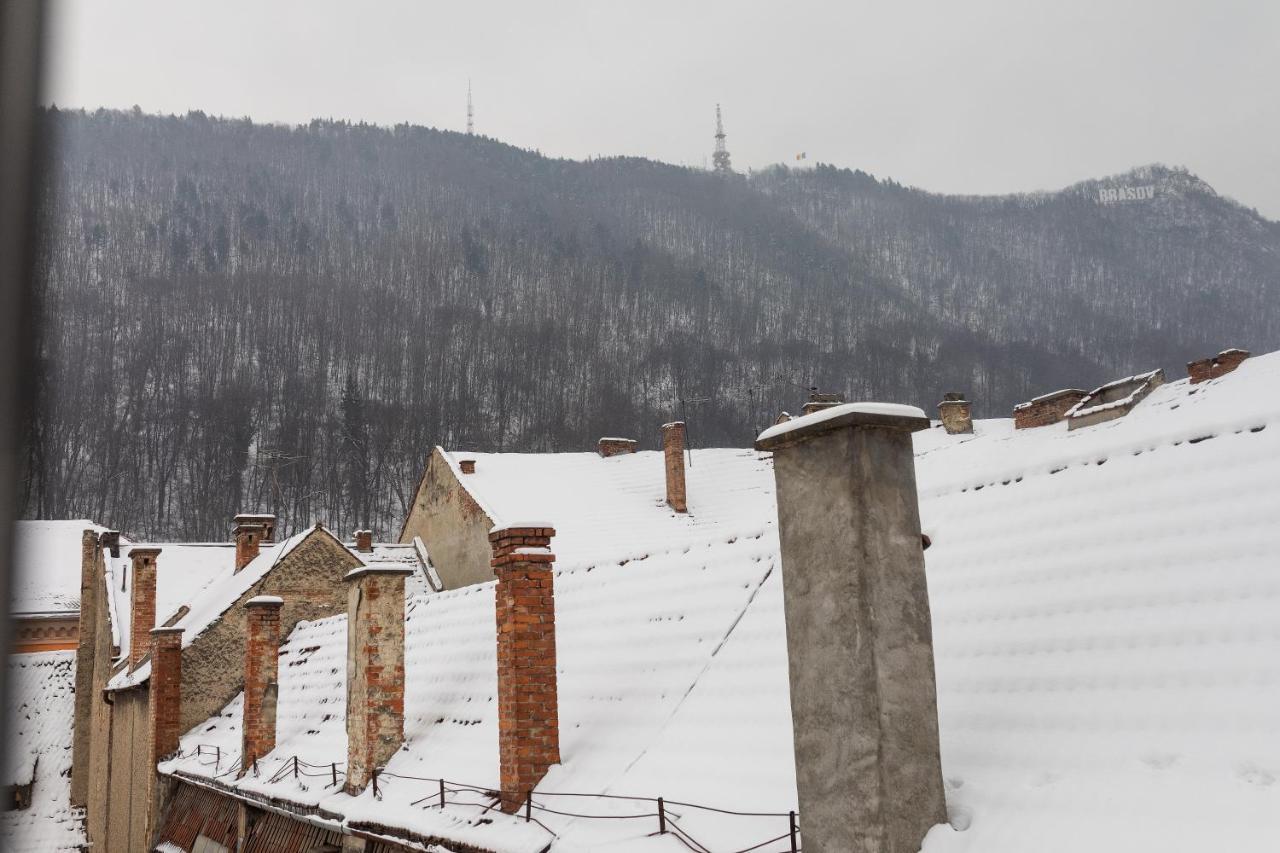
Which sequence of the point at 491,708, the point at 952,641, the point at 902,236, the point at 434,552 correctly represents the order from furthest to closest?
the point at 902,236 < the point at 434,552 < the point at 491,708 < the point at 952,641

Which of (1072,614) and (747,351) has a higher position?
(747,351)

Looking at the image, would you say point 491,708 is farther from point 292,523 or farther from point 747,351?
point 747,351

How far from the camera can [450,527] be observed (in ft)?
89.7

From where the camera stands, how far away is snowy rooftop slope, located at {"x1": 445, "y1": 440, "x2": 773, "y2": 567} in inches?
1002

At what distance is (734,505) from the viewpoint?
27828mm

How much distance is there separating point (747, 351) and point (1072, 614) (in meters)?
105

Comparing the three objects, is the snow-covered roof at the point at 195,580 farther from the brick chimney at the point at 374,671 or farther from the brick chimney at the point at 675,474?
the brick chimney at the point at 675,474

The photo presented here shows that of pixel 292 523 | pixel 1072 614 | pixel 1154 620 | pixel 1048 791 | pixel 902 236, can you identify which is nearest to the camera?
pixel 1048 791

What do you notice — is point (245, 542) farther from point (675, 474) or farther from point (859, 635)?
point (859, 635)

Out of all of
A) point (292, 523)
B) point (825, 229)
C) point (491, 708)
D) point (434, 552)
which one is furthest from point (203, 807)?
point (825, 229)

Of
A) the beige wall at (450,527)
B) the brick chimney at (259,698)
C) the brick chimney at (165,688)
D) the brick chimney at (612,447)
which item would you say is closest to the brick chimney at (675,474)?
the brick chimney at (612,447)

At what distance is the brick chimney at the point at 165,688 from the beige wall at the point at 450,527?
7.30 metres

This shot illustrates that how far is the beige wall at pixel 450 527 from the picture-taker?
82.5ft

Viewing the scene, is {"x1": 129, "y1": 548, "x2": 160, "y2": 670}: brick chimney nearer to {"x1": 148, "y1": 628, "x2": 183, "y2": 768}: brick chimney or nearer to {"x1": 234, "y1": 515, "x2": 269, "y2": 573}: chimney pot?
{"x1": 234, "y1": 515, "x2": 269, "y2": 573}: chimney pot
